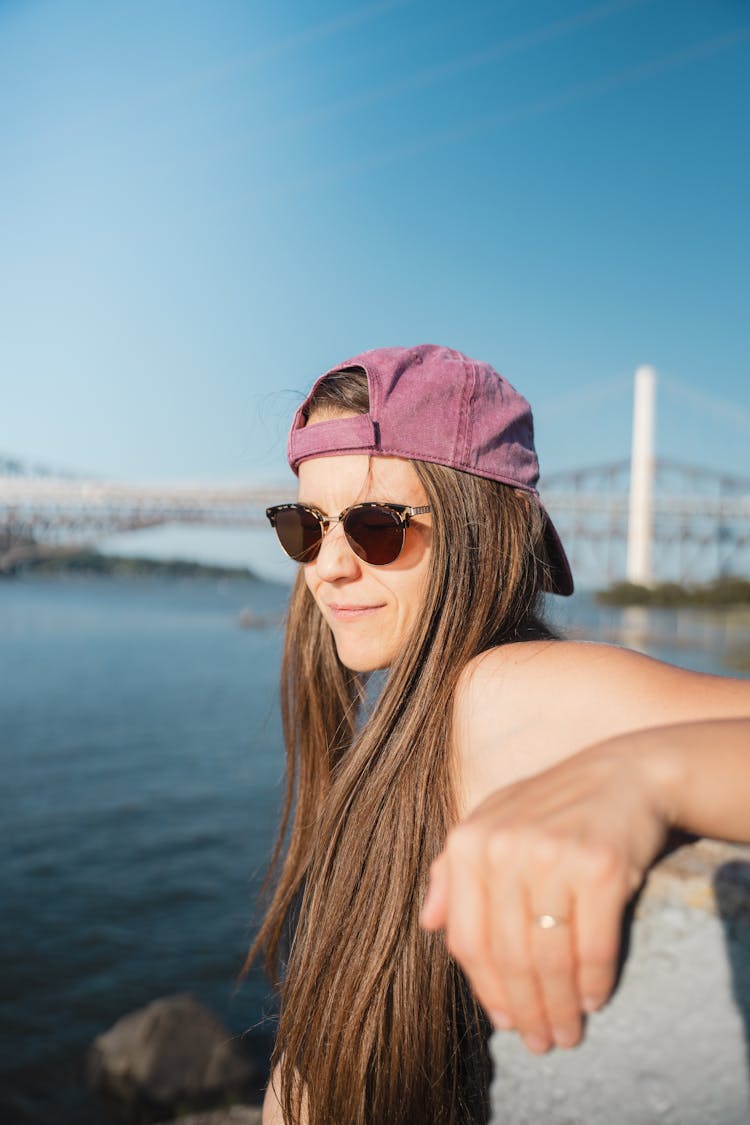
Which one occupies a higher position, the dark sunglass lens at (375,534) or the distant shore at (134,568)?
the dark sunglass lens at (375,534)

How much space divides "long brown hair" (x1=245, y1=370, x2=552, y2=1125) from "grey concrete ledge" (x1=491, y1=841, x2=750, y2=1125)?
417 mm

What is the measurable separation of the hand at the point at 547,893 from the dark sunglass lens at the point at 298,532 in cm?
74

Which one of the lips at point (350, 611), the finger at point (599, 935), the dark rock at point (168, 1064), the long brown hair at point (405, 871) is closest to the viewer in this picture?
the finger at point (599, 935)

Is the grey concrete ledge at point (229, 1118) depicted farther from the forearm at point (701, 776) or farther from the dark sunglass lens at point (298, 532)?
the forearm at point (701, 776)

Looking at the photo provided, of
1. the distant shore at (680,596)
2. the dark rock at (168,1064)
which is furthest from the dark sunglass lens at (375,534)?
the distant shore at (680,596)

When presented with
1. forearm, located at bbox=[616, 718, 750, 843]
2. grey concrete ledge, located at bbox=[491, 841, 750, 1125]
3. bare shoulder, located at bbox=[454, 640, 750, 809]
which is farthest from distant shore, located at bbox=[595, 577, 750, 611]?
grey concrete ledge, located at bbox=[491, 841, 750, 1125]

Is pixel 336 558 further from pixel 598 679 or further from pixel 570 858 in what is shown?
pixel 570 858

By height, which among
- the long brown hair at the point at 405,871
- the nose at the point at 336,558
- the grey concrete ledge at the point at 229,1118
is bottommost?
the grey concrete ledge at the point at 229,1118

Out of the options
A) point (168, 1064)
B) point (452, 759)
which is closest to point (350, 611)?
point (452, 759)

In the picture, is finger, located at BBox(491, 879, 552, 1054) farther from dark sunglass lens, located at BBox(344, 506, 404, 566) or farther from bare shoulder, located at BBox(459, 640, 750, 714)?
dark sunglass lens, located at BBox(344, 506, 404, 566)

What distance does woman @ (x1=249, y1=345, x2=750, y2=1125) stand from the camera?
1.36 ft

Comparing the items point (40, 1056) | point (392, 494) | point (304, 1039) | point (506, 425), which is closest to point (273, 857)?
point (304, 1039)

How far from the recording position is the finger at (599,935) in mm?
368

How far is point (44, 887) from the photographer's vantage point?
536 cm
